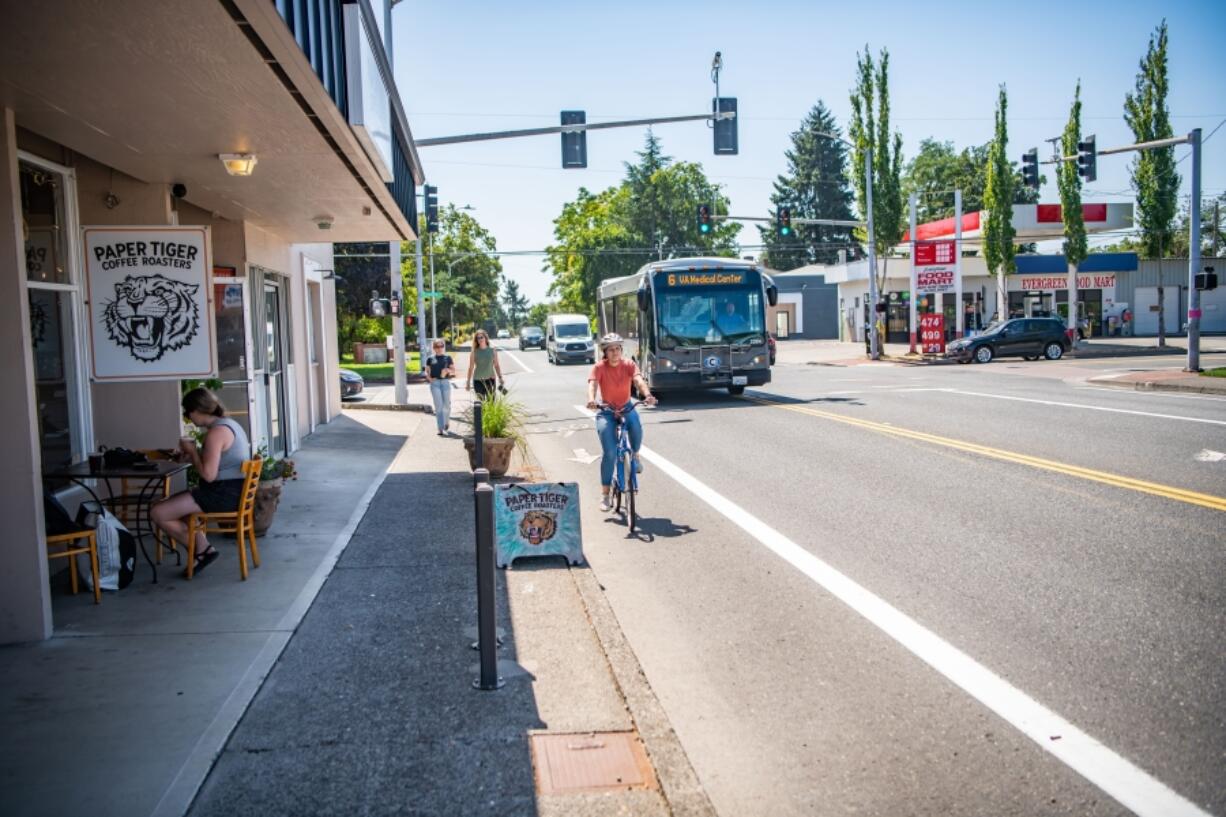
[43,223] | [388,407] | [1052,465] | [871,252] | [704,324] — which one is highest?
[871,252]

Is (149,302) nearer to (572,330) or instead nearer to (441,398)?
(441,398)

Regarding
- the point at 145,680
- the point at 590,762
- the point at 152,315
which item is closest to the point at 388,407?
the point at 152,315

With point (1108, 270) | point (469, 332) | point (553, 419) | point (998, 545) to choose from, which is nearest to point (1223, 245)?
point (1108, 270)

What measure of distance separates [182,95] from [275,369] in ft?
28.1

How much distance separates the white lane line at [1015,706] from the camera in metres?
4.06

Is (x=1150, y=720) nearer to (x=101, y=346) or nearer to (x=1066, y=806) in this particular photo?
(x=1066, y=806)

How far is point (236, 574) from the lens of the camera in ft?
26.4

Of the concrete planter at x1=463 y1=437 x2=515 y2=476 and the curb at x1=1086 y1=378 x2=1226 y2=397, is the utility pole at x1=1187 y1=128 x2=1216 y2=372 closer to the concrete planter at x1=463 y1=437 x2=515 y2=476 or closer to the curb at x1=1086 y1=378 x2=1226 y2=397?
the curb at x1=1086 y1=378 x2=1226 y2=397

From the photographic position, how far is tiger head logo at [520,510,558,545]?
324 inches

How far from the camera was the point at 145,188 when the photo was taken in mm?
10117

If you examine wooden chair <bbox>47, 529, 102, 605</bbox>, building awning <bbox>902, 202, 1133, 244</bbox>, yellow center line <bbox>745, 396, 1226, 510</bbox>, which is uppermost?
building awning <bbox>902, 202, 1133, 244</bbox>

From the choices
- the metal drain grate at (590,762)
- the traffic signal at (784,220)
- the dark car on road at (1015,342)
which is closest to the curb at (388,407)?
the traffic signal at (784,220)

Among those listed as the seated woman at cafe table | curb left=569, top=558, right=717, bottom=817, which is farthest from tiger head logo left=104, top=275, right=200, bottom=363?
curb left=569, top=558, right=717, bottom=817

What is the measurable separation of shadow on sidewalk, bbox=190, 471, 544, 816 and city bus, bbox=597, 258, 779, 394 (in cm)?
1460
